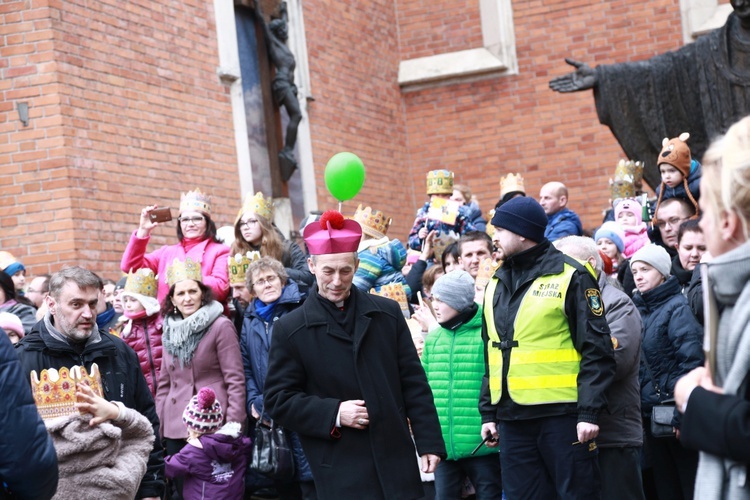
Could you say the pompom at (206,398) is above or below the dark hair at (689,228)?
below

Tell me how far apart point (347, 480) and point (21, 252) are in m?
6.50

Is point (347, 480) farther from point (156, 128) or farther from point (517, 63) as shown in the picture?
point (517, 63)

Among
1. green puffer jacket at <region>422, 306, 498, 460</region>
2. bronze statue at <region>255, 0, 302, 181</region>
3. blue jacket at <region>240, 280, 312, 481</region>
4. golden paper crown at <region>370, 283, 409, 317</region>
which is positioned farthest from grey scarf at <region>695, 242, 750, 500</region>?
bronze statue at <region>255, 0, 302, 181</region>

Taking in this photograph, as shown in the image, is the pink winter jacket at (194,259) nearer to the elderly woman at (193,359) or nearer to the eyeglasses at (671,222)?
the elderly woman at (193,359)

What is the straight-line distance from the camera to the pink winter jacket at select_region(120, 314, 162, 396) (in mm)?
8453

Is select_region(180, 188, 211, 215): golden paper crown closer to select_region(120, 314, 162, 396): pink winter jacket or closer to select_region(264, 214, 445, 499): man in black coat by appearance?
select_region(120, 314, 162, 396): pink winter jacket

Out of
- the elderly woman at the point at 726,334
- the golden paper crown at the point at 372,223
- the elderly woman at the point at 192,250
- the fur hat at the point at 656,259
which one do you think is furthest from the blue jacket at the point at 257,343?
the elderly woman at the point at 726,334

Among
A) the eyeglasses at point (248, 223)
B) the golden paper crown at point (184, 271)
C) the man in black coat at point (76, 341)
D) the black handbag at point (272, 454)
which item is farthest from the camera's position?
the eyeglasses at point (248, 223)

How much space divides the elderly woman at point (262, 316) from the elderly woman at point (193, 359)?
106 mm

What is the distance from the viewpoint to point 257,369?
26.5 feet

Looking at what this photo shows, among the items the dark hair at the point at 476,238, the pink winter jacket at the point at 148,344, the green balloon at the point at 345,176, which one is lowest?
the pink winter jacket at the point at 148,344

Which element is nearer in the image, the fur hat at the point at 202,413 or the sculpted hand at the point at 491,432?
the sculpted hand at the point at 491,432

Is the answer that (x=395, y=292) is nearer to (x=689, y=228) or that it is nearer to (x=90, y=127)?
(x=689, y=228)

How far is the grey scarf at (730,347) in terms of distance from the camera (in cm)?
304
